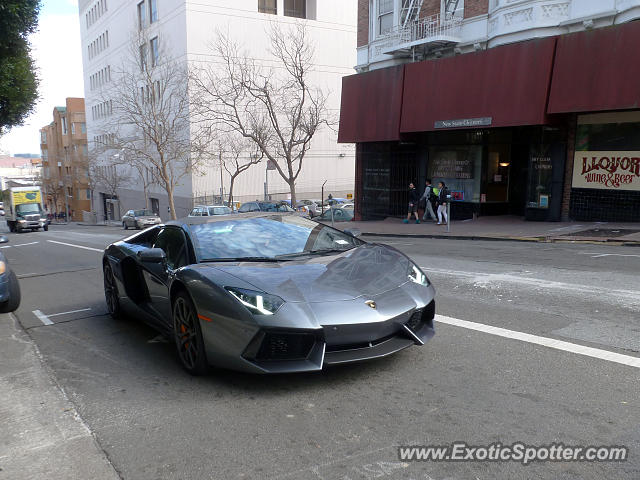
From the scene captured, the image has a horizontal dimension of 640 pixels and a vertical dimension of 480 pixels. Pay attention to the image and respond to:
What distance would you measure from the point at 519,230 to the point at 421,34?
9.86 meters

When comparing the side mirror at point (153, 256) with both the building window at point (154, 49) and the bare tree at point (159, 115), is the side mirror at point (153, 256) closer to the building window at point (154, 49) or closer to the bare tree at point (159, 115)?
the bare tree at point (159, 115)

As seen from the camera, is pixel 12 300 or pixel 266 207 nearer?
pixel 12 300

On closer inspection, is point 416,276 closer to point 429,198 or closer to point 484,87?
point 484,87

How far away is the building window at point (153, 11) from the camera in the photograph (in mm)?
45062

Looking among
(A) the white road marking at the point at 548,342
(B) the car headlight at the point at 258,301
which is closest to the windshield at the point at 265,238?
(B) the car headlight at the point at 258,301

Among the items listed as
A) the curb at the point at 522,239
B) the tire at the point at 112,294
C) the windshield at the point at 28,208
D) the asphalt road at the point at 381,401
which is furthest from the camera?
the windshield at the point at 28,208

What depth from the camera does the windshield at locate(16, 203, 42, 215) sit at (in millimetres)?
39562

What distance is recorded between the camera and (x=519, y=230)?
1565cm

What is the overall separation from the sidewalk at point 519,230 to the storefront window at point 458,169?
151 centimetres

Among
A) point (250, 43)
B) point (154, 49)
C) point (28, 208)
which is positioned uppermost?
point (250, 43)

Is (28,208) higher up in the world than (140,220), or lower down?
higher up

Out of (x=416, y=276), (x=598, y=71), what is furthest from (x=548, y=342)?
(x=598, y=71)

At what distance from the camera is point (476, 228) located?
17266 millimetres

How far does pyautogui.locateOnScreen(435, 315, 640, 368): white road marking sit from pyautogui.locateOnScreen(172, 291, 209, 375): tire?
103 inches
